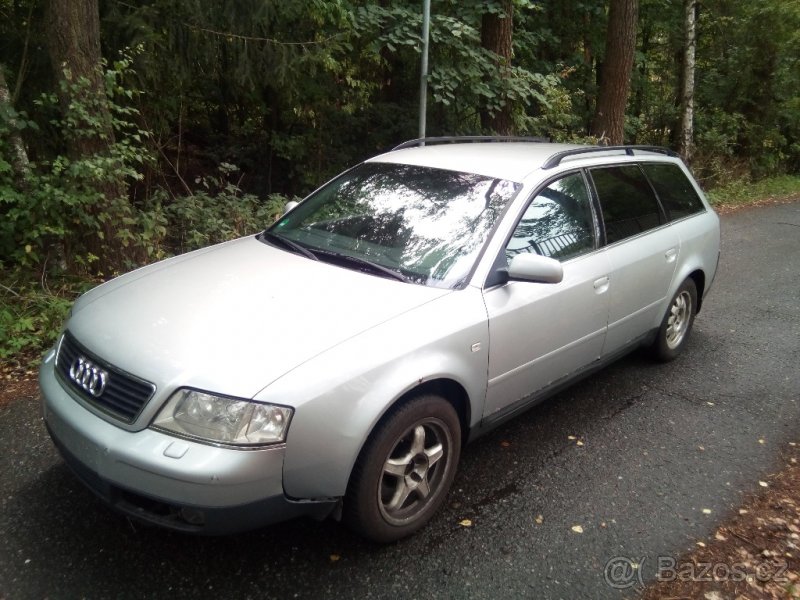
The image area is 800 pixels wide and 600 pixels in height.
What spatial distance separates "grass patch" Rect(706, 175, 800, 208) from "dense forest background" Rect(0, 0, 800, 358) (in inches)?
23.6

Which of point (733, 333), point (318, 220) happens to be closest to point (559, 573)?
point (318, 220)

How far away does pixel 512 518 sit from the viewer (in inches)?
122

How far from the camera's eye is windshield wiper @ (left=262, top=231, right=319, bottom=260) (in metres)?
3.45

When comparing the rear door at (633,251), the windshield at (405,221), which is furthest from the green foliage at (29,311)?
the rear door at (633,251)

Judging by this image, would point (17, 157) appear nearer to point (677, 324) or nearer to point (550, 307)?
point (550, 307)

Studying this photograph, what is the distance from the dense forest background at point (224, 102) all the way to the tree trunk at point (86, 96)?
2cm

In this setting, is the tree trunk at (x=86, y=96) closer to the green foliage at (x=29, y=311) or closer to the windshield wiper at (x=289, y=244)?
the green foliage at (x=29, y=311)

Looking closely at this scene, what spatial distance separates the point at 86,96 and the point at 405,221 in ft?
11.9

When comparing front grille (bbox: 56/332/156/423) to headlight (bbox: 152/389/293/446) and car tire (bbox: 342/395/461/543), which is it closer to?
headlight (bbox: 152/389/293/446)

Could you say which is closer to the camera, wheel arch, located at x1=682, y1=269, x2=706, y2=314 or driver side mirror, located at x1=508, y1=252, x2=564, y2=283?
driver side mirror, located at x1=508, y1=252, x2=564, y2=283

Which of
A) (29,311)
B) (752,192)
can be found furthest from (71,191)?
(752,192)

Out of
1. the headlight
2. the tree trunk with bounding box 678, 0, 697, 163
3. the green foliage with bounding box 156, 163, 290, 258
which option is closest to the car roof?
the headlight

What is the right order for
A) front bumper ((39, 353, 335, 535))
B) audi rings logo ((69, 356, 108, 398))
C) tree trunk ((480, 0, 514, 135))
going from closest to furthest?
front bumper ((39, 353, 335, 535))
audi rings logo ((69, 356, 108, 398))
tree trunk ((480, 0, 514, 135))

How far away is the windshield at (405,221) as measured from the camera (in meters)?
3.23
